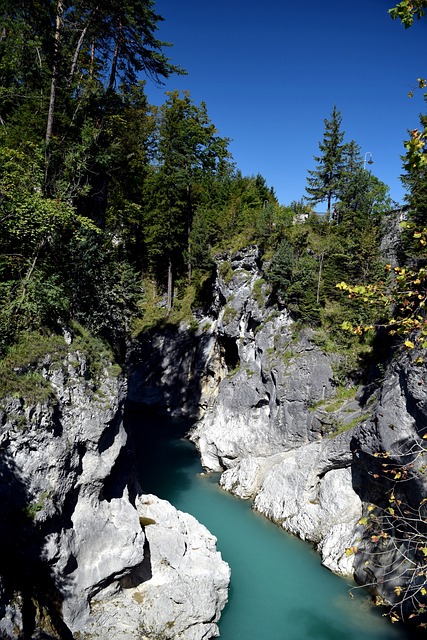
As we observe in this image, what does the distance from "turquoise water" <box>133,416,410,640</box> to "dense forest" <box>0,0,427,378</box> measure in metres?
8.55

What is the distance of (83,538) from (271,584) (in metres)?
7.24

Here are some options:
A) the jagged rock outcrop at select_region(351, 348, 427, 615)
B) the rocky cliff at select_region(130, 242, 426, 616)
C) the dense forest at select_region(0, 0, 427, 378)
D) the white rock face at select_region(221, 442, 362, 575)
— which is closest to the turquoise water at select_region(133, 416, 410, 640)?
the white rock face at select_region(221, 442, 362, 575)

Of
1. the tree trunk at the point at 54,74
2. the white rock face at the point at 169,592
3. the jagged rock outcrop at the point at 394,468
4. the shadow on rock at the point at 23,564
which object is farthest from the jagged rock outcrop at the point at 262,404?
the tree trunk at the point at 54,74

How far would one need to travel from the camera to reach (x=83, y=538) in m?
11.1

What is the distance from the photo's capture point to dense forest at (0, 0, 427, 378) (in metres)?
11.7

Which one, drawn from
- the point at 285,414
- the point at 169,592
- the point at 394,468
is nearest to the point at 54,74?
the point at 169,592

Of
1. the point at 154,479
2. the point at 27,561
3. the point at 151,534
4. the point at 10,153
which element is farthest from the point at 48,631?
the point at 10,153

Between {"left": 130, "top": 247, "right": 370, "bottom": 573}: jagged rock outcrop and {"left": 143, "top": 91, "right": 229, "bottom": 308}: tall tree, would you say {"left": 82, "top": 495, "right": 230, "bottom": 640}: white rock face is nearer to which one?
{"left": 130, "top": 247, "right": 370, "bottom": 573}: jagged rock outcrop

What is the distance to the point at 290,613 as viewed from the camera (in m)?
12.5

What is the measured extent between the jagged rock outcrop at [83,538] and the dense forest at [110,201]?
7.52ft

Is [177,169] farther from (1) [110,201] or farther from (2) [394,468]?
(2) [394,468]

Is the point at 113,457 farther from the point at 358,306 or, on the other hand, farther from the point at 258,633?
the point at 358,306

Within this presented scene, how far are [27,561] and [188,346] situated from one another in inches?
849

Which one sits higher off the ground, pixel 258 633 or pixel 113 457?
pixel 113 457
